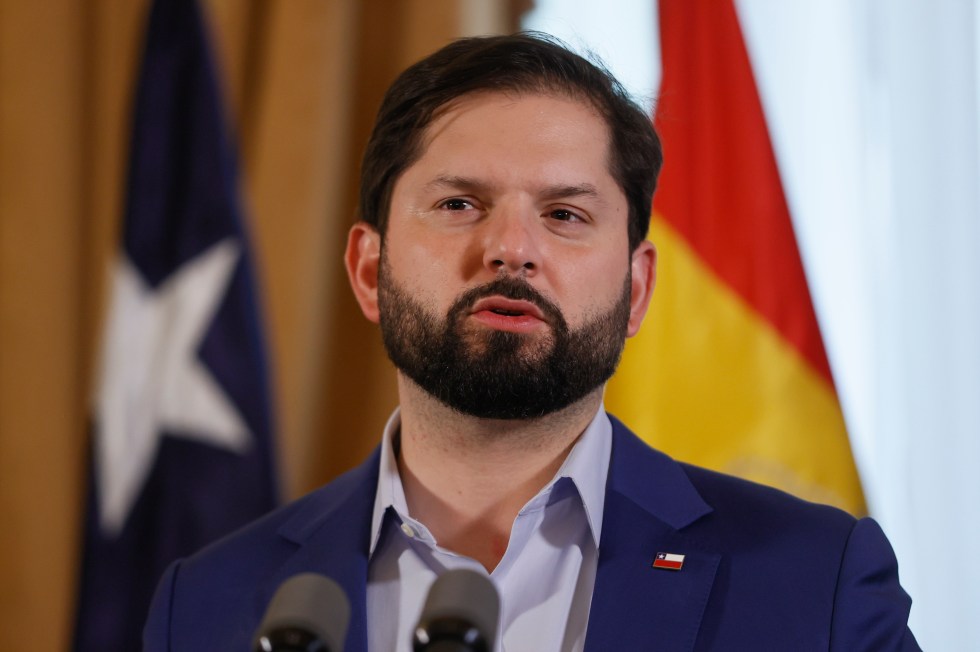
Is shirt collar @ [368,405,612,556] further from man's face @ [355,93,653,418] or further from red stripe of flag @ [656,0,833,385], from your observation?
red stripe of flag @ [656,0,833,385]

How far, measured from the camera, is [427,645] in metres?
1.07

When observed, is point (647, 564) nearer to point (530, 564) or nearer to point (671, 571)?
point (671, 571)

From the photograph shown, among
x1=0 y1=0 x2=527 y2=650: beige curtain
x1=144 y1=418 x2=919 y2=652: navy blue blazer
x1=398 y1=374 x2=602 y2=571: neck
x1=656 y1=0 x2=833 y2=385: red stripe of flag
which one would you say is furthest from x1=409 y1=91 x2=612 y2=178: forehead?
x1=0 y1=0 x2=527 y2=650: beige curtain

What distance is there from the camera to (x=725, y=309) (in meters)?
2.99

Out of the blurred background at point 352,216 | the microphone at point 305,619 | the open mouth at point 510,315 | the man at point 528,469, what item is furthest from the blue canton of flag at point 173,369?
the microphone at point 305,619

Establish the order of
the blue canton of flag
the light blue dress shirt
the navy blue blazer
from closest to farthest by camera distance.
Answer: the navy blue blazer
the light blue dress shirt
the blue canton of flag

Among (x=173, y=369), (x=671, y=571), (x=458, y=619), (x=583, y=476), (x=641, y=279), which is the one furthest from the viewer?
(x=173, y=369)

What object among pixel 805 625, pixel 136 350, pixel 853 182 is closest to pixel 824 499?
pixel 853 182

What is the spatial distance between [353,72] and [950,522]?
2.20m

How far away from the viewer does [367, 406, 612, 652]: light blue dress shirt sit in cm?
195

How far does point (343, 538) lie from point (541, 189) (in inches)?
32.1

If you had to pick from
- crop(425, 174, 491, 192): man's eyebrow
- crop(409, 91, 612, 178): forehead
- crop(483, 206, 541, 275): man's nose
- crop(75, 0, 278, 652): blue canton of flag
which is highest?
crop(409, 91, 612, 178): forehead

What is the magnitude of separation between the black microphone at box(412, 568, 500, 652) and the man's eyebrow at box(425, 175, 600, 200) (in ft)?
3.55

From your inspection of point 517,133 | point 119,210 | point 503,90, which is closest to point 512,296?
point 517,133
